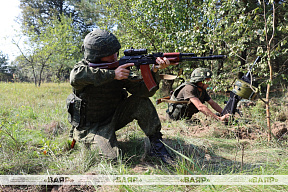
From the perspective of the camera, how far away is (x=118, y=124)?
293 centimetres

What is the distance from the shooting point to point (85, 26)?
25578 millimetres

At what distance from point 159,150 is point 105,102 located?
1.01 metres

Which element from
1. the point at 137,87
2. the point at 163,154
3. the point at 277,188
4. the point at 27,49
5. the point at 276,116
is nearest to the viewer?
the point at 277,188

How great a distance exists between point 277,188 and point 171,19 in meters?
6.02

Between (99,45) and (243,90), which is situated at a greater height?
(99,45)

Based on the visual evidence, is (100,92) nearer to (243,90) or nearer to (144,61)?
(144,61)

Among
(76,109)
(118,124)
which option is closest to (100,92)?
(76,109)

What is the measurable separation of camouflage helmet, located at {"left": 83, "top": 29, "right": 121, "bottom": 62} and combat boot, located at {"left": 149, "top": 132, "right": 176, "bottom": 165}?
1.29 metres

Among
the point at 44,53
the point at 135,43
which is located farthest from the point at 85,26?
the point at 135,43

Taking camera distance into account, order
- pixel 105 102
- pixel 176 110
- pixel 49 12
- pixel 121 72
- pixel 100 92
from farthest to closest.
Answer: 1. pixel 49 12
2. pixel 176 110
3. pixel 105 102
4. pixel 100 92
5. pixel 121 72

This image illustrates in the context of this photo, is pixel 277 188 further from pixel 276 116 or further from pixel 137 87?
pixel 276 116

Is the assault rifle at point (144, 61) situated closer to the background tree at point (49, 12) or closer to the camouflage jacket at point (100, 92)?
the camouflage jacket at point (100, 92)

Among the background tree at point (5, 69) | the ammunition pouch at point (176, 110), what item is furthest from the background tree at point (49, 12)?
the ammunition pouch at point (176, 110)

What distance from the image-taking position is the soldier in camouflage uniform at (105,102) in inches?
96.1
